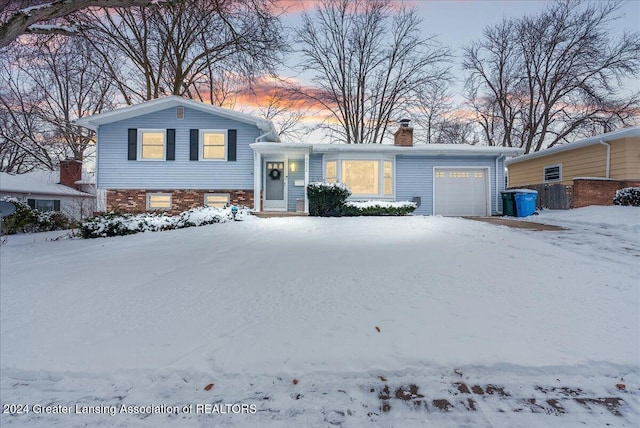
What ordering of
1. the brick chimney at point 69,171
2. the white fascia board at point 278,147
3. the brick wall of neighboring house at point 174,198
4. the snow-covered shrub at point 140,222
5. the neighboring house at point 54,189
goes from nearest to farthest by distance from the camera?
the snow-covered shrub at point 140,222
the white fascia board at point 278,147
the brick wall of neighboring house at point 174,198
the neighboring house at point 54,189
the brick chimney at point 69,171

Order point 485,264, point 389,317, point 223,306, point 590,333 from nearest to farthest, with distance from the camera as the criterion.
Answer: point 590,333, point 389,317, point 223,306, point 485,264

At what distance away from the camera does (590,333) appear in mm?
2902

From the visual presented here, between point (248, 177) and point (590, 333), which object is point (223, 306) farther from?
point (248, 177)

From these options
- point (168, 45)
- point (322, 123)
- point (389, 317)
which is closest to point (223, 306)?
point (389, 317)

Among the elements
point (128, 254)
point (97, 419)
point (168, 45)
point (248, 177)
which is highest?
point (168, 45)

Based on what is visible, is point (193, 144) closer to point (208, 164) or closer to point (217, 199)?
point (208, 164)

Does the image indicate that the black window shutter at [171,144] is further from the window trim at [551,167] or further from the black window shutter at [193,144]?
the window trim at [551,167]

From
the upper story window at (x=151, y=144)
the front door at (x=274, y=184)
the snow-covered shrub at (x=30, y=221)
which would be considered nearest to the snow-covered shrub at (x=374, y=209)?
the front door at (x=274, y=184)

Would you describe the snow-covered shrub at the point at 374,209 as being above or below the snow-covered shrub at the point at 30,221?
above

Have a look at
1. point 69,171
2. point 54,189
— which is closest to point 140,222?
point 54,189

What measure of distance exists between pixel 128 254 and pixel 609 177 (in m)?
17.5

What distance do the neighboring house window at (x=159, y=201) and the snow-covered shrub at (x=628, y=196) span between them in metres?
17.9

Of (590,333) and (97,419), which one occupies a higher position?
(590,333)

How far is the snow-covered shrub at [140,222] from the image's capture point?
24.3 feet
